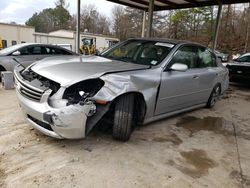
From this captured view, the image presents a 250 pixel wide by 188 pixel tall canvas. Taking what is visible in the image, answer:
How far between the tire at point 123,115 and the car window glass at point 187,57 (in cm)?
114

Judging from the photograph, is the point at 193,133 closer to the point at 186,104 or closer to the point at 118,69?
the point at 186,104

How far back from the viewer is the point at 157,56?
3.87 meters

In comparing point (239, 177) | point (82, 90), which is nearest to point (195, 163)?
point (239, 177)

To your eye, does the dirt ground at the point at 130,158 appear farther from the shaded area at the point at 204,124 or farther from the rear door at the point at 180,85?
the rear door at the point at 180,85

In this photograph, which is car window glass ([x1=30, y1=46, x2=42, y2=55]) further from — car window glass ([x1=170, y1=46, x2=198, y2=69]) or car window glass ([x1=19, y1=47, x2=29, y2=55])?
car window glass ([x1=170, y1=46, x2=198, y2=69])

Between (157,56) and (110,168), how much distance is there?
2.01 m

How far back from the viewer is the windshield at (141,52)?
385cm

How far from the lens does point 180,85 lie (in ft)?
12.9

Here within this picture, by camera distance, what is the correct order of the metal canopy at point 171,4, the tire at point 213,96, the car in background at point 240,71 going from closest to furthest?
the tire at point 213,96
the car in background at point 240,71
the metal canopy at point 171,4

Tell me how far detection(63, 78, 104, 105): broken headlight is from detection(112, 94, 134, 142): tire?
349 millimetres

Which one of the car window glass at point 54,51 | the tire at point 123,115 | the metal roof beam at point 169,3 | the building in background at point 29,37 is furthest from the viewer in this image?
the building in background at point 29,37

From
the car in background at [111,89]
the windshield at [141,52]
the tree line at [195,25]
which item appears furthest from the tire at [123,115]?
the tree line at [195,25]

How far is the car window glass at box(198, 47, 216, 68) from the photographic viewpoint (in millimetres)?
4714

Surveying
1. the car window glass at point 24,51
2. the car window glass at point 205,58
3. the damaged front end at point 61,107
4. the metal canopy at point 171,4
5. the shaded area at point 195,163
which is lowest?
the shaded area at point 195,163
